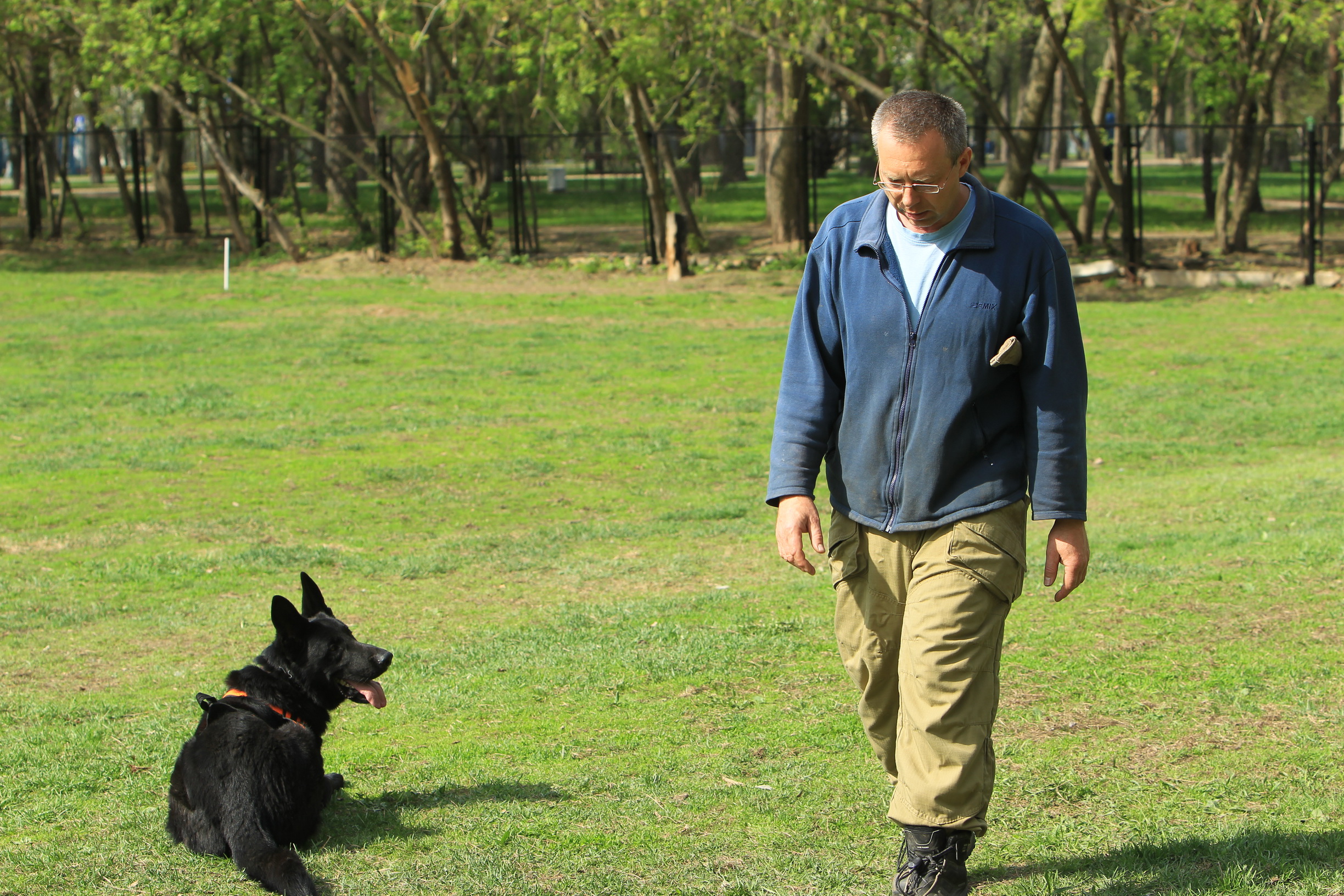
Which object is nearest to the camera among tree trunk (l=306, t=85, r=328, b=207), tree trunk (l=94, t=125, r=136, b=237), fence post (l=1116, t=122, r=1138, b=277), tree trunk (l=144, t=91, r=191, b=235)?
fence post (l=1116, t=122, r=1138, b=277)

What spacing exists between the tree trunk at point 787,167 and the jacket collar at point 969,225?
22068mm

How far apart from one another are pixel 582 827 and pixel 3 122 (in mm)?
38743

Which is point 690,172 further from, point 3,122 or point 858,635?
point 858,635

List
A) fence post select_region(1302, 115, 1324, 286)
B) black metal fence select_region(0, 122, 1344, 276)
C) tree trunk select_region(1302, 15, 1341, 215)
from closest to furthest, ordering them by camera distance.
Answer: fence post select_region(1302, 115, 1324, 286) → tree trunk select_region(1302, 15, 1341, 215) → black metal fence select_region(0, 122, 1344, 276)

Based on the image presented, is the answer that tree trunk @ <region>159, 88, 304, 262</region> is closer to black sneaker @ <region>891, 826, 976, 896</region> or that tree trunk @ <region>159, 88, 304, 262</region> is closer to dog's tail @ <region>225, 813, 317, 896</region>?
dog's tail @ <region>225, 813, 317, 896</region>

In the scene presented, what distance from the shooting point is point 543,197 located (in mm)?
42625

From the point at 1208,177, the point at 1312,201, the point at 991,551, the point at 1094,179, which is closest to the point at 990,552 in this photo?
the point at 991,551

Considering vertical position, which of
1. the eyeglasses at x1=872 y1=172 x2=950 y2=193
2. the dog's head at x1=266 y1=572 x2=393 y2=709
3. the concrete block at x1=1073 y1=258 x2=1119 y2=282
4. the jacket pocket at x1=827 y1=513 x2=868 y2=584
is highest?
the eyeglasses at x1=872 y1=172 x2=950 y2=193

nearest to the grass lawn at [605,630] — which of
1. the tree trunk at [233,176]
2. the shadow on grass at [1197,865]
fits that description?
the shadow on grass at [1197,865]

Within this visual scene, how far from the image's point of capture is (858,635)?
3711 mm

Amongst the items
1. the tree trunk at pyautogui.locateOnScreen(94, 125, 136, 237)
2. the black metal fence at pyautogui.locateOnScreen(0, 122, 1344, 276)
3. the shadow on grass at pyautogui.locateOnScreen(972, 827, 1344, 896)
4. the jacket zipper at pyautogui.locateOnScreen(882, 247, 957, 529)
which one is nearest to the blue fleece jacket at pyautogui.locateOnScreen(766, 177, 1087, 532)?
the jacket zipper at pyautogui.locateOnScreen(882, 247, 957, 529)

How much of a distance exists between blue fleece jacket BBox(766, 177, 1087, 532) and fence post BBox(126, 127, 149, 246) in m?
28.7

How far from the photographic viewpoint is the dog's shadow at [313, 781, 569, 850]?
4.15 m

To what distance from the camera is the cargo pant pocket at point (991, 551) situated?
3441 millimetres
